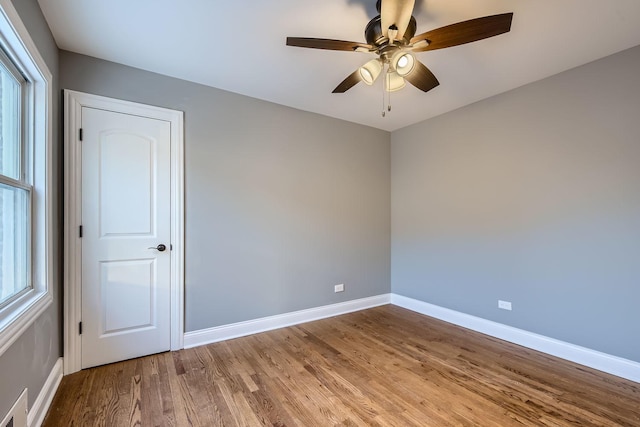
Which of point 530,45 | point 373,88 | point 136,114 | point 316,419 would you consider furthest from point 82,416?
point 530,45

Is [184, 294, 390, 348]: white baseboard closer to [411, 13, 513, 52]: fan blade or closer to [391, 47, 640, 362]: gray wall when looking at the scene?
[391, 47, 640, 362]: gray wall

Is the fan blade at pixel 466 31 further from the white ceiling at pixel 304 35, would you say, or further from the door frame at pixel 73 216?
the door frame at pixel 73 216

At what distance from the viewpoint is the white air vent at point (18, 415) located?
1358 millimetres

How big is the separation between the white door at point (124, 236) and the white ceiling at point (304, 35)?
597mm

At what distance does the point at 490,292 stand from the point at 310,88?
2893 mm

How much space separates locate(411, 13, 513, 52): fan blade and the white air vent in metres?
2.84

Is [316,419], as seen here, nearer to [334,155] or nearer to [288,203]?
[288,203]

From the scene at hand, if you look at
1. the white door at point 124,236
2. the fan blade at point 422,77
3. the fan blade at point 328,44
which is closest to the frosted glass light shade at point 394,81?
the fan blade at point 422,77

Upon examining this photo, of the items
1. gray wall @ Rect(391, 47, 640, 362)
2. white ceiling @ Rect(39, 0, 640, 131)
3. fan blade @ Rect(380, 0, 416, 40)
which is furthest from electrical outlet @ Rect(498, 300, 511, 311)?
fan blade @ Rect(380, 0, 416, 40)

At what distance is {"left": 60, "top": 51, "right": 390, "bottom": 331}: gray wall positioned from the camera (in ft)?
9.11

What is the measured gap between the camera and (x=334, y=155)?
12.4 ft

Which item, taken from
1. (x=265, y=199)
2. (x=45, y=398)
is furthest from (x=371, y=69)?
(x=45, y=398)

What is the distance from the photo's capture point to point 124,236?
2488 mm

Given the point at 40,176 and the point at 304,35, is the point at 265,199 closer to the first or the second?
the point at 304,35
